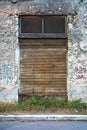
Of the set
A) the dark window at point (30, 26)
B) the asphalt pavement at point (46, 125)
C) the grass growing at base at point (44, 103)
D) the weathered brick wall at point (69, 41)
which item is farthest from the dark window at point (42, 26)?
the asphalt pavement at point (46, 125)

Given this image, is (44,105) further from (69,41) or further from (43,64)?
(69,41)

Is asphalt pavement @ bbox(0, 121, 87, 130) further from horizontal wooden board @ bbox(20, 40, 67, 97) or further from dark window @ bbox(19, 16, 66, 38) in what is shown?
dark window @ bbox(19, 16, 66, 38)

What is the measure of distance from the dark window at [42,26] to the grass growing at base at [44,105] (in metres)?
2.08

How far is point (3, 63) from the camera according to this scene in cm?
1346

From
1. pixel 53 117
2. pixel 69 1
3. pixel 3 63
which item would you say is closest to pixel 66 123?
pixel 53 117

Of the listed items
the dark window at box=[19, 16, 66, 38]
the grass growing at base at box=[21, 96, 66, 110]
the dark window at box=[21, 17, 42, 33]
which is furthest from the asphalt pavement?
the dark window at box=[21, 17, 42, 33]

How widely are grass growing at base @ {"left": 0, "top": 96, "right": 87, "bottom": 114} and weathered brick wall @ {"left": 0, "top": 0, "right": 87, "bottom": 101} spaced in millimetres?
339

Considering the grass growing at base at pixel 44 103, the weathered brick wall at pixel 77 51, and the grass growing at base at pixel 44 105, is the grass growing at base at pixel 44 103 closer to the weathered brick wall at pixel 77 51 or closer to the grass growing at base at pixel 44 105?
the grass growing at base at pixel 44 105

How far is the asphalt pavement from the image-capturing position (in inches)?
406

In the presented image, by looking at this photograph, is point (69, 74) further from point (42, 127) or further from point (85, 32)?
point (42, 127)

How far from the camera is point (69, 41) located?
1342 cm

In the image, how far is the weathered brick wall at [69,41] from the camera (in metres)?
13.4

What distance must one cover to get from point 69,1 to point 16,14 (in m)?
1.79

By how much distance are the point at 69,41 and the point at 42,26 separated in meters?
1.03
